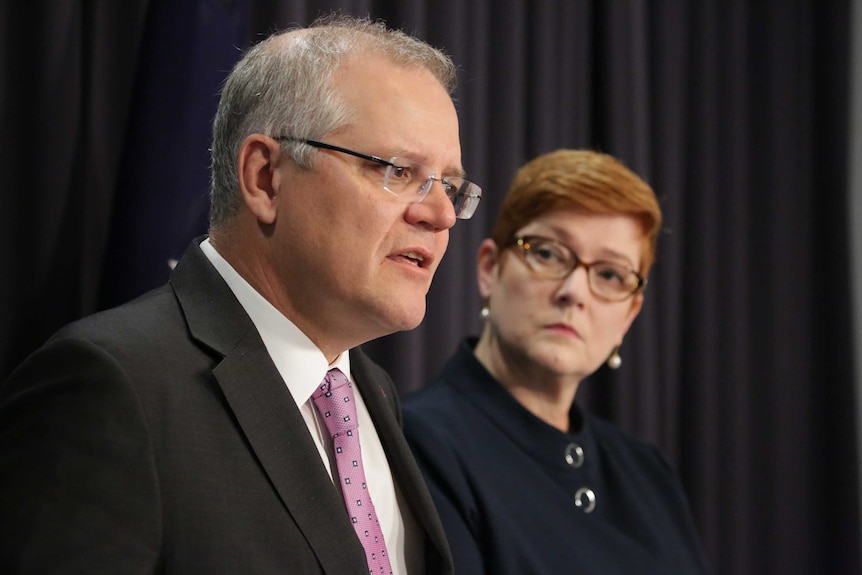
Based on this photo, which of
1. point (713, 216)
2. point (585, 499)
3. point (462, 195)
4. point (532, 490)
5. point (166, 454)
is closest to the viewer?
point (166, 454)

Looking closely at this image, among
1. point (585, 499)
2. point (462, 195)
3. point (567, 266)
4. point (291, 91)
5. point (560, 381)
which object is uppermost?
point (291, 91)

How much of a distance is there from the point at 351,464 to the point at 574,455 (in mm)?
846

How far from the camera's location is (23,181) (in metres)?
1.79

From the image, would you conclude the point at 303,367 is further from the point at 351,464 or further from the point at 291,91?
the point at 291,91

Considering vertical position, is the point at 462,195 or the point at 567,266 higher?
the point at 462,195

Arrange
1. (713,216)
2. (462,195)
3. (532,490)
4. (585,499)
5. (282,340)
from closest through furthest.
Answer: (282,340), (462,195), (532,490), (585,499), (713,216)

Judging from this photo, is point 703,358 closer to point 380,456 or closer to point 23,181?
point 380,456

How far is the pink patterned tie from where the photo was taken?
130cm

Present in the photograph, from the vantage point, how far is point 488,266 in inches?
86.0

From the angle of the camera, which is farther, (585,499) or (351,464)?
(585,499)

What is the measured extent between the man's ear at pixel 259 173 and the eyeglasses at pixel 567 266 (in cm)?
87

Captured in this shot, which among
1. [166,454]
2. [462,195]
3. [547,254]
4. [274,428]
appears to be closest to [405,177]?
[462,195]

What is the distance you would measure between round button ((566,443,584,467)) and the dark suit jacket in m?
0.92

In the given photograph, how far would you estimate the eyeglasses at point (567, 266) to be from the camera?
207 centimetres
